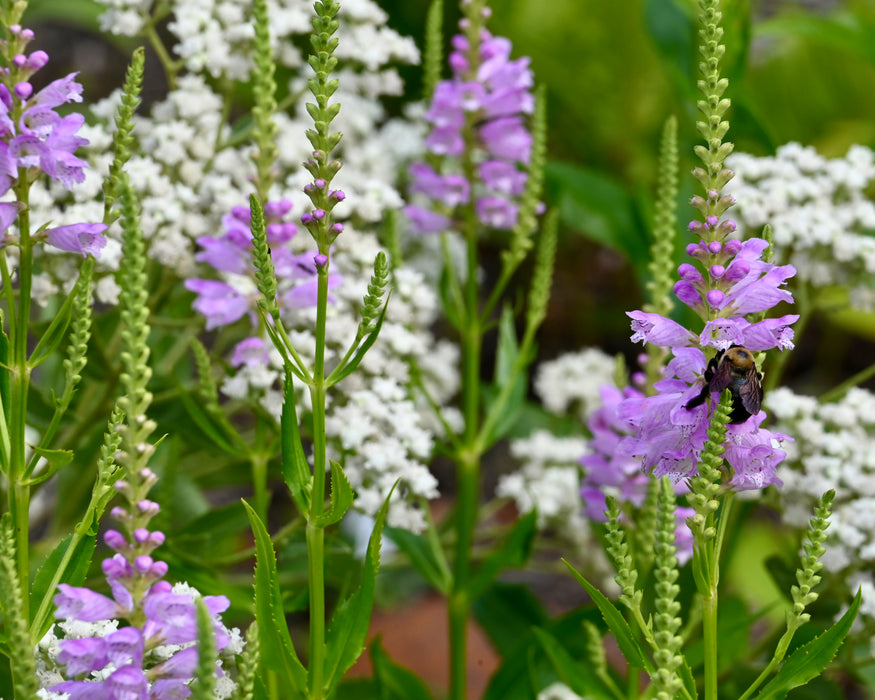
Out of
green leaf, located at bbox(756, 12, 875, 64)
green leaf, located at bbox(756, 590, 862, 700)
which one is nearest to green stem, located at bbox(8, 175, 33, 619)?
green leaf, located at bbox(756, 590, 862, 700)

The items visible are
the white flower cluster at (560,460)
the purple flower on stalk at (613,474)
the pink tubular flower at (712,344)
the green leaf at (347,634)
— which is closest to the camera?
the pink tubular flower at (712,344)

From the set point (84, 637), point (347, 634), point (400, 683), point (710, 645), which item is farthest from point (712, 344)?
point (400, 683)

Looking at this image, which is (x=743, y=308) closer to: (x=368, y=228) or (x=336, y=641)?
(x=336, y=641)

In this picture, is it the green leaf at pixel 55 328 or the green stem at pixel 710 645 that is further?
the green leaf at pixel 55 328

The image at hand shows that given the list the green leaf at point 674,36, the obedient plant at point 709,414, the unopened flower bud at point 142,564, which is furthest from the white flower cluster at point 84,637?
the green leaf at point 674,36

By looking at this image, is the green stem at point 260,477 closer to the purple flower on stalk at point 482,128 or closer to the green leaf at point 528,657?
the green leaf at point 528,657

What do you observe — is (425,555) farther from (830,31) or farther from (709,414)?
(830,31)

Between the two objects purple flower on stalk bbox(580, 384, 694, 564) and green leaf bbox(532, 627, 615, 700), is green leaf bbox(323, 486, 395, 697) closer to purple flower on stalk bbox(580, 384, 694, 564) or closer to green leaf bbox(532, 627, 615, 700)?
green leaf bbox(532, 627, 615, 700)
